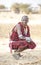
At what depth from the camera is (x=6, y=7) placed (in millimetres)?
3787

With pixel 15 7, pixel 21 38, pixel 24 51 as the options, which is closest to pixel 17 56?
pixel 24 51

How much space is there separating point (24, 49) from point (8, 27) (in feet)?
1.48

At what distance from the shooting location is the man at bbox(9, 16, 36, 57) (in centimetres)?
340

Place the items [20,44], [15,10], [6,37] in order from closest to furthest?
[20,44] → [6,37] → [15,10]

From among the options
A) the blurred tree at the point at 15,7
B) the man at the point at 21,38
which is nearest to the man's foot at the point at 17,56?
the man at the point at 21,38

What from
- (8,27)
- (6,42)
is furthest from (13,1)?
(6,42)

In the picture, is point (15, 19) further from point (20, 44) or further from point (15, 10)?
point (20, 44)

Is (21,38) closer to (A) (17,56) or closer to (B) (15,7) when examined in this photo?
(A) (17,56)

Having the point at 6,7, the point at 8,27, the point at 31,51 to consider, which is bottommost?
the point at 31,51

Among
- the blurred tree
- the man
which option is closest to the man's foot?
the man

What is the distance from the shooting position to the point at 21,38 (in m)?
3.42

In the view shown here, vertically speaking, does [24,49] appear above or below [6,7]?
below

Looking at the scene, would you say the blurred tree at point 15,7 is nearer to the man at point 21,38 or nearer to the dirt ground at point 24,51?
the dirt ground at point 24,51

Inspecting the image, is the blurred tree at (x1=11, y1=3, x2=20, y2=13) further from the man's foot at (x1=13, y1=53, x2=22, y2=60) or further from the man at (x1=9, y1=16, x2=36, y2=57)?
the man's foot at (x1=13, y1=53, x2=22, y2=60)
